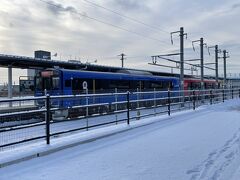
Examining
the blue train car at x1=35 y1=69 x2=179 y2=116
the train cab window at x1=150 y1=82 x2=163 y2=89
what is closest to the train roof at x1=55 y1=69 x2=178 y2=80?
the blue train car at x1=35 y1=69 x2=179 y2=116

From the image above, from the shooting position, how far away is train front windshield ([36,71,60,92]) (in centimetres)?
2517

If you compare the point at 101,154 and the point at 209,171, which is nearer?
the point at 209,171

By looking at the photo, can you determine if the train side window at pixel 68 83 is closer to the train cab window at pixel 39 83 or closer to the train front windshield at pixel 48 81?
the train front windshield at pixel 48 81

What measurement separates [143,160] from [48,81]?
1902cm

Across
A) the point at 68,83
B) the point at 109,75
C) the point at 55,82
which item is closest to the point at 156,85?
the point at 109,75

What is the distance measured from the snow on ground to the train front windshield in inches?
567

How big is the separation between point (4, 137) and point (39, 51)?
5620cm

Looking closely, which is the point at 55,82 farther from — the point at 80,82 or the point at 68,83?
the point at 80,82

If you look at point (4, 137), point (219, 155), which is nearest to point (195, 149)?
point (219, 155)

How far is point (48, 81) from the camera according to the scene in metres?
→ 25.9

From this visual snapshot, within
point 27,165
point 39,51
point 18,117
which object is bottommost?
point 27,165

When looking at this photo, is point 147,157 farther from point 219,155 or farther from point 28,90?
point 28,90

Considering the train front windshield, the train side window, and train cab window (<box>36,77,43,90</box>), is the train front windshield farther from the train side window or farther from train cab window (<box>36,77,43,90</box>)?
the train side window

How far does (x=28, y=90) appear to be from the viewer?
1278 inches
